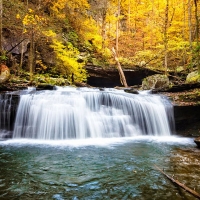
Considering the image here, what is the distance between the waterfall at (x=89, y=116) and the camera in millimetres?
8398

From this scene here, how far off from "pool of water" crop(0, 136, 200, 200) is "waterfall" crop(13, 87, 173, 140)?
2113 mm

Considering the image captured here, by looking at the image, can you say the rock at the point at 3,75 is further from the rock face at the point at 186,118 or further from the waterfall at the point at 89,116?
the rock face at the point at 186,118

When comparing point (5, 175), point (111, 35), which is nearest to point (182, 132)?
point (5, 175)

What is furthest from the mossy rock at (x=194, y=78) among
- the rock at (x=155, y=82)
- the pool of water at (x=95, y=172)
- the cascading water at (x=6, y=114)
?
the cascading water at (x=6, y=114)

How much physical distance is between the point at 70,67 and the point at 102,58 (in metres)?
4.33

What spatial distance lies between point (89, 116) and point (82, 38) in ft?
37.6

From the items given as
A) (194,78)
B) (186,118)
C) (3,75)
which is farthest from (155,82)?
(3,75)

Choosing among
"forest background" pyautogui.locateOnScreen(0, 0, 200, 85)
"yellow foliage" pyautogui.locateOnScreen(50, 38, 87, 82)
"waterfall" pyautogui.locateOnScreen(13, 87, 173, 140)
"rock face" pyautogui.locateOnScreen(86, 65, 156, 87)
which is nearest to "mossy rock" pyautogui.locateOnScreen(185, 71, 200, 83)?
"forest background" pyautogui.locateOnScreen(0, 0, 200, 85)

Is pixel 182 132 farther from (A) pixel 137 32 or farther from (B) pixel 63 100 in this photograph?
(A) pixel 137 32

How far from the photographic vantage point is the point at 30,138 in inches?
319

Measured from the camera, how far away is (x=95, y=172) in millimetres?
4180

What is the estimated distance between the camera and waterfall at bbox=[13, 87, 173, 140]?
8.40 m

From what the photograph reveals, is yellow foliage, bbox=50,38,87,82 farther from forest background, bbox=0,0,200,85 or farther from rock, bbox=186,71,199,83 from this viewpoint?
rock, bbox=186,71,199,83

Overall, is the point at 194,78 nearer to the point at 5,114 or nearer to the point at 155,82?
the point at 155,82
